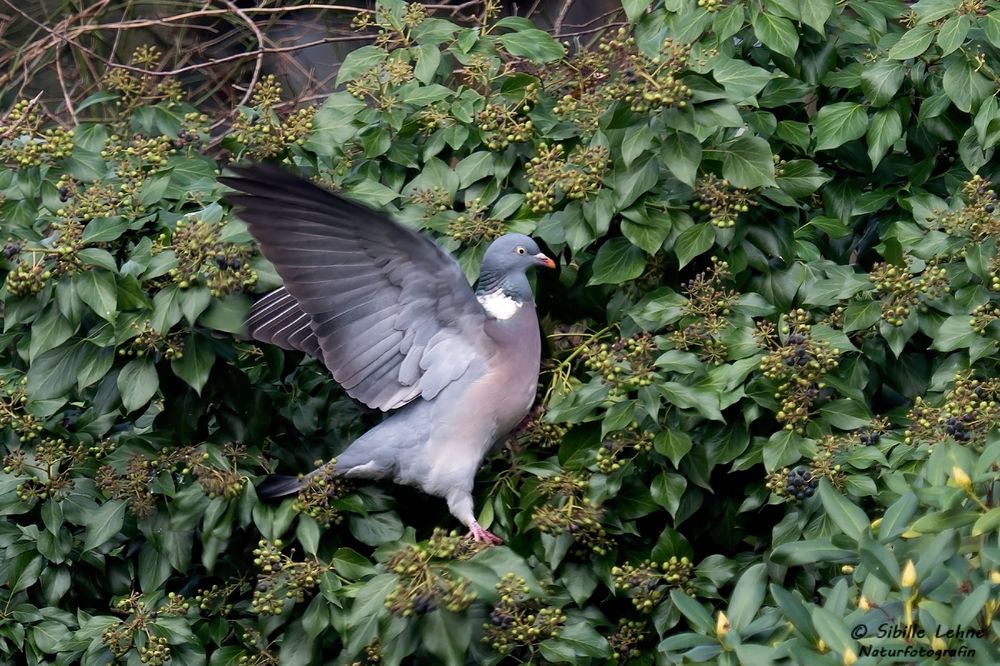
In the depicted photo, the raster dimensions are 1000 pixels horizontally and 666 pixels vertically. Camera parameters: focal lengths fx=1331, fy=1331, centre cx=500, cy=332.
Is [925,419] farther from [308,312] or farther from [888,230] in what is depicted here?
[308,312]

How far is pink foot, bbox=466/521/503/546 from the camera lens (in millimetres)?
3096

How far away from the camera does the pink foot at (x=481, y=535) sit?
310cm

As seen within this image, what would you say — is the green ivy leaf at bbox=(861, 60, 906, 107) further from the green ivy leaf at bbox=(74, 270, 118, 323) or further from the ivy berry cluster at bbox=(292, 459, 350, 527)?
the green ivy leaf at bbox=(74, 270, 118, 323)

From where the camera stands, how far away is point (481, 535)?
3125 mm

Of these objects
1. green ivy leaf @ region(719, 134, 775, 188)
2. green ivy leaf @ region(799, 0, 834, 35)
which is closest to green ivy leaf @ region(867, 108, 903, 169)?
green ivy leaf @ region(799, 0, 834, 35)

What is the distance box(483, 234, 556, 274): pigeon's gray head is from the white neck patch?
72mm

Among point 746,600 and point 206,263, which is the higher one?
point 206,263

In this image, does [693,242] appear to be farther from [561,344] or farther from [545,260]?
[561,344]

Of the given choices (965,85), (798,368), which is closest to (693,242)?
(798,368)

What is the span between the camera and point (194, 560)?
10.9 ft

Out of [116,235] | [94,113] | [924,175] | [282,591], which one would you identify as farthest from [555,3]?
[282,591]

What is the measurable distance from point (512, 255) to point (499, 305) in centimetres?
15

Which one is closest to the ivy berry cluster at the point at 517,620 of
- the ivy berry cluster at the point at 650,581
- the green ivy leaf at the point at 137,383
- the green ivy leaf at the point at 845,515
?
the ivy berry cluster at the point at 650,581

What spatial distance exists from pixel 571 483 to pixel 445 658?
47 cm
